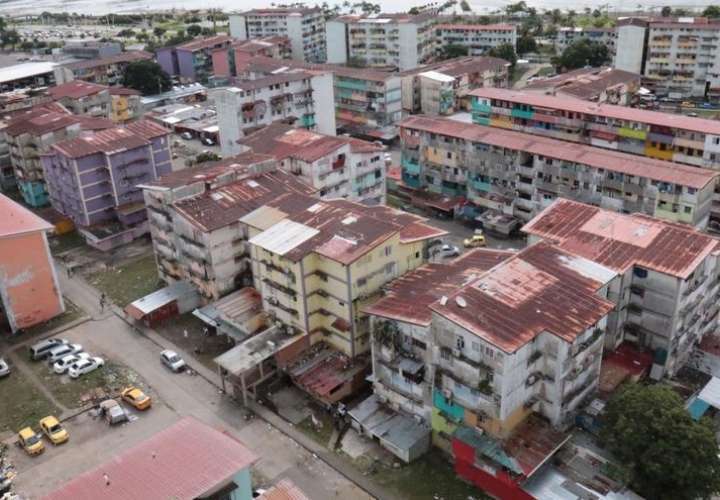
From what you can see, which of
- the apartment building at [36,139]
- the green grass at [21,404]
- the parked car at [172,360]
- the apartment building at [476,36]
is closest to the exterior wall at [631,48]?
the apartment building at [476,36]

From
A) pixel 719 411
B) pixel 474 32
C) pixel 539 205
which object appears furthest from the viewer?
pixel 474 32

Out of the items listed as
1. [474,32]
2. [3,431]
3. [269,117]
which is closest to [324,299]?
[3,431]

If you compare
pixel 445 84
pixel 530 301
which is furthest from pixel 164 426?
pixel 445 84

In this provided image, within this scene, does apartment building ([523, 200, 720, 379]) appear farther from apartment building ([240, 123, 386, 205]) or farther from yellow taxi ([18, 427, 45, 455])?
yellow taxi ([18, 427, 45, 455])

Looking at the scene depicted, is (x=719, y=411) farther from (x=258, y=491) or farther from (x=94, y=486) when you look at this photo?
(x=94, y=486)

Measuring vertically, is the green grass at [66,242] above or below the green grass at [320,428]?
above

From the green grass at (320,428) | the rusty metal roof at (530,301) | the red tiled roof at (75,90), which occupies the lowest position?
the green grass at (320,428)

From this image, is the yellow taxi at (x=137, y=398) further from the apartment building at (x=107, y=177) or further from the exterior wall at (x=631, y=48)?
the exterior wall at (x=631, y=48)

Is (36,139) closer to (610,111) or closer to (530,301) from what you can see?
(530,301)

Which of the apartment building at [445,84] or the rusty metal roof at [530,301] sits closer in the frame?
the rusty metal roof at [530,301]
